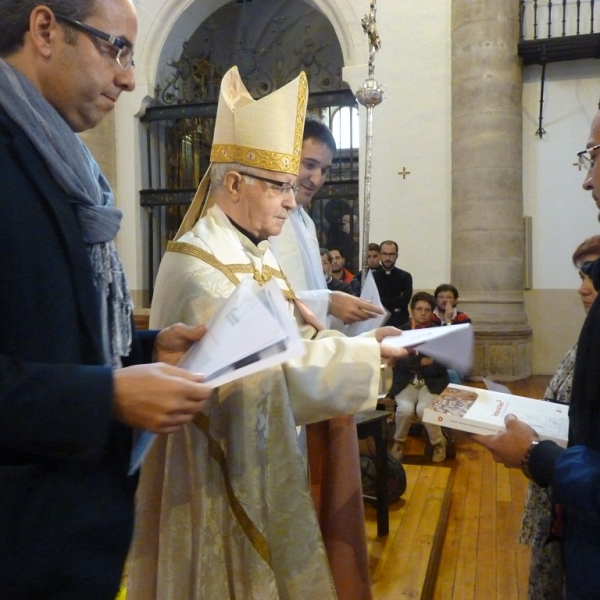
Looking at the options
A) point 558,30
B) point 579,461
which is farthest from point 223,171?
point 558,30

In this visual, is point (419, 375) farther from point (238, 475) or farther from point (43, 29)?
point (43, 29)

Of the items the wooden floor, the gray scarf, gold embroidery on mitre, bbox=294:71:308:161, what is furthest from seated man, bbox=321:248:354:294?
the gray scarf

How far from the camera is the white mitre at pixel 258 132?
1686 millimetres

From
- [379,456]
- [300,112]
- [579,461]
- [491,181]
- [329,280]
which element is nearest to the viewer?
[579,461]

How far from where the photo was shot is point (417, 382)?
4.26 m

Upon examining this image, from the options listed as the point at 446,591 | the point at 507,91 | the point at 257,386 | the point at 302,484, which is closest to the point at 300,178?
the point at 257,386

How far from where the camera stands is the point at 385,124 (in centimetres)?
698

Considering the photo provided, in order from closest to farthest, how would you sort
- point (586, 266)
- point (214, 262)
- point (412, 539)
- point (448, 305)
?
point (214, 262)
point (586, 266)
point (412, 539)
point (448, 305)

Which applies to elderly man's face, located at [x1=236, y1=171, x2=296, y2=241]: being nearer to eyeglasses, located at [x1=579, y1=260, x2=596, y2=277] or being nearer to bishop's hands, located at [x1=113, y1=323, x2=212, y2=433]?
bishop's hands, located at [x1=113, y1=323, x2=212, y2=433]

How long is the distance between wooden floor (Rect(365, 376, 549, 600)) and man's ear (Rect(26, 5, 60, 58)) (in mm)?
2166

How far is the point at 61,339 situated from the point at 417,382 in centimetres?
369

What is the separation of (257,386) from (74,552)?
2.14 ft

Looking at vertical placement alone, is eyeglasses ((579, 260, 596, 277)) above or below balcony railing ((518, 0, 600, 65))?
below

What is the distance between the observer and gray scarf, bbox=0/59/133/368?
33.4 inches
